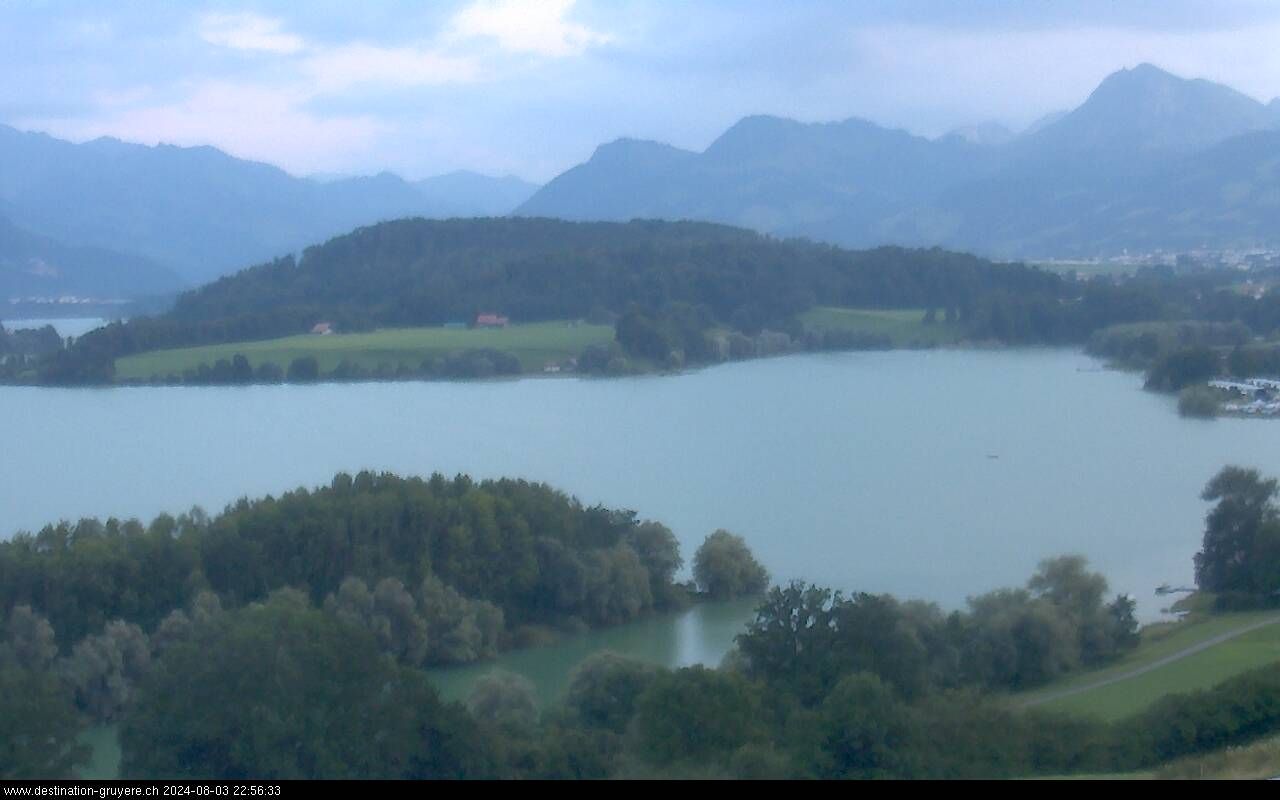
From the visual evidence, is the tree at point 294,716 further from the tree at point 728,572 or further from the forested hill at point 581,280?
the forested hill at point 581,280

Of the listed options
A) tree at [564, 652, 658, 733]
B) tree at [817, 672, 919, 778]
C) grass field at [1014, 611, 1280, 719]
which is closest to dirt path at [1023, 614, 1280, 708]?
grass field at [1014, 611, 1280, 719]

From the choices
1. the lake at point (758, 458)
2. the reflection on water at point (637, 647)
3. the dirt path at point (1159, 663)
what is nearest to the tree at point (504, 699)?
the reflection on water at point (637, 647)

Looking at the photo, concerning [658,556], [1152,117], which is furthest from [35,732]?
[1152,117]

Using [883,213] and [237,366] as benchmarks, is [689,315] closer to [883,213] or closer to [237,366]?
[237,366]

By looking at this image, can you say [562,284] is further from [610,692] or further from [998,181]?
[998,181]
